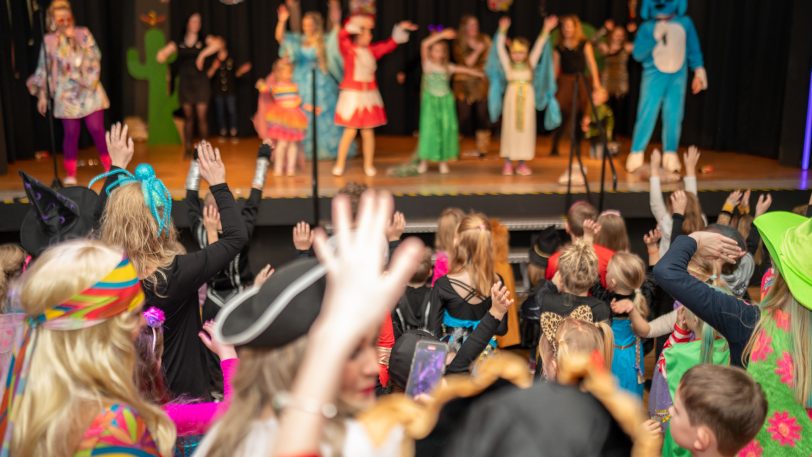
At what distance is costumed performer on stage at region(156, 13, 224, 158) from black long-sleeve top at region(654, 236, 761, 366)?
6191mm

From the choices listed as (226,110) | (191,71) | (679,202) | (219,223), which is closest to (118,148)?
(219,223)

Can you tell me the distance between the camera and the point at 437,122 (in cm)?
701

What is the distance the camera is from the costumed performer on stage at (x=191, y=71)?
25.3ft

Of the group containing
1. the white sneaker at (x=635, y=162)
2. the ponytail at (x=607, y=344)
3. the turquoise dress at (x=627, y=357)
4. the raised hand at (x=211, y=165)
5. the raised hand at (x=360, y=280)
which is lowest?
the turquoise dress at (x=627, y=357)

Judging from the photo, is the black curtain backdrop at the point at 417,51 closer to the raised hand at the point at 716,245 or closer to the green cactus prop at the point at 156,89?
the green cactus prop at the point at 156,89

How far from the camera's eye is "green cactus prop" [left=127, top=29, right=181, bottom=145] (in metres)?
9.09

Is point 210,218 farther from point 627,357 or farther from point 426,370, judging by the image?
point 426,370

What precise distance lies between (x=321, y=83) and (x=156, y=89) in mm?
2510

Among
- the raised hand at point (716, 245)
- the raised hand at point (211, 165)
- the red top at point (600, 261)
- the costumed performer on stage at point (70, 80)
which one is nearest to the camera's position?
the raised hand at point (716, 245)

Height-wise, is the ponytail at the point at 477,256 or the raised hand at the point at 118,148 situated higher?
the raised hand at the point at 118,148

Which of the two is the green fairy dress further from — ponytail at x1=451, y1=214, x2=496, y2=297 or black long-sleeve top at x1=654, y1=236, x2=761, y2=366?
black long-sleeve top at x1=654, y1=236, x2=761, y2=366

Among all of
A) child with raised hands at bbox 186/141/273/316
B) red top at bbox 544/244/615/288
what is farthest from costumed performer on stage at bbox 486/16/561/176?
child with raised hands at bbox 186/141/273/316

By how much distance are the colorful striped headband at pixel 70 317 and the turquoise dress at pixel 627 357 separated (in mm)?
2183

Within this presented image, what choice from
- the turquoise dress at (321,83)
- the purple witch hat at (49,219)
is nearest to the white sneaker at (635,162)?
the turquoise dress at (321,83)
